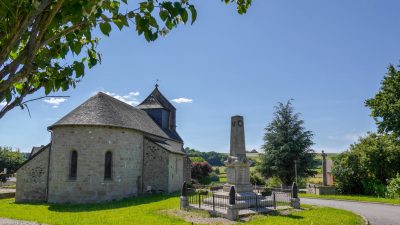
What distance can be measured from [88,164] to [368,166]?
2334cm

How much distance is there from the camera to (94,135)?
22.7 meters

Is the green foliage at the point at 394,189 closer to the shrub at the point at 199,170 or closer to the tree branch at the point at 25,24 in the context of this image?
the shrub at the point at 199,170

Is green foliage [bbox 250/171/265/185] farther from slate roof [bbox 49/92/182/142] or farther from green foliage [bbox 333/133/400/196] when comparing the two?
slate roof [bbox 49/92/182/142]

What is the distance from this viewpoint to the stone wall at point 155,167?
85.5ft

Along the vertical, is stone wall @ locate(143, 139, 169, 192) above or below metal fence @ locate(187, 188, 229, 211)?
above

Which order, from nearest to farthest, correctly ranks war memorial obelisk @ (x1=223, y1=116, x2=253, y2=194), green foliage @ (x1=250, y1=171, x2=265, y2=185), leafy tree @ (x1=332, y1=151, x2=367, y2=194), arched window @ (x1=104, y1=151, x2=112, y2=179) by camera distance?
war memorial obelisk @ (x1=223, y1=116, x2=253, y2=194)
arched window @ (x1=104, y1=151, x2=112, y2=179)
leafy tree @ (x1=332, y1=151, x2=367, y2=194)
green foliage @ (x1=250, y1=171, x2=265, y2=185)

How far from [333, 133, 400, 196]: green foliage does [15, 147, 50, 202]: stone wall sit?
24727 millimetres

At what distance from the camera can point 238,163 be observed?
17.7 metres

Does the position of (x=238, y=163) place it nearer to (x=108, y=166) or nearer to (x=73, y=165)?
(x=108, y=166)

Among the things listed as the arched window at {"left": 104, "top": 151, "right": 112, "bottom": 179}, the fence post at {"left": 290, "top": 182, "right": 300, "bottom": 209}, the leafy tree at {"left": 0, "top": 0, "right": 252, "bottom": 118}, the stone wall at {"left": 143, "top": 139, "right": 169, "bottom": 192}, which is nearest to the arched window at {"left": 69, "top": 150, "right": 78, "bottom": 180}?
the arched window at {"left": 104, "top": 151, "right": 112, "bottom": 179}

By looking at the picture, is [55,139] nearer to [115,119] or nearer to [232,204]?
[115,119]

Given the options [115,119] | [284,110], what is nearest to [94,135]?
[115,119]

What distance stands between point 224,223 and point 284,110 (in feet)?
80.9

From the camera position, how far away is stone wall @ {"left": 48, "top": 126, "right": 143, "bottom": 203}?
21.8 metres
